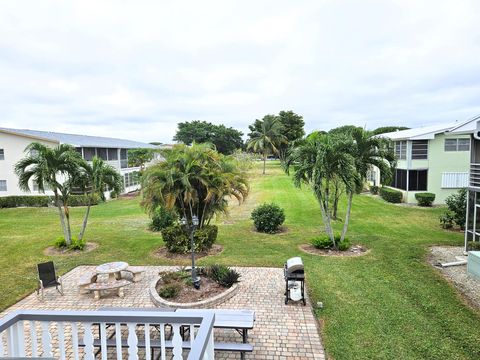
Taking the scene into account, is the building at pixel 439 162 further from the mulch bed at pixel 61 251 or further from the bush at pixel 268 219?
the mulch bed at pixel 61 251

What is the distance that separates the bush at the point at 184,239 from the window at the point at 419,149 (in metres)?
18.9

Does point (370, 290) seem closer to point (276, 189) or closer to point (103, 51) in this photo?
point (103, 51)

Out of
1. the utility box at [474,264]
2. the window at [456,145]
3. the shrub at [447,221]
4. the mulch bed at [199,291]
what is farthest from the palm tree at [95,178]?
the window at [456,145]

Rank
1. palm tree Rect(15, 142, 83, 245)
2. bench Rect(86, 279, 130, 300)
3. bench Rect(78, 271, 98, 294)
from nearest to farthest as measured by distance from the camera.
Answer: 1. bench Rect(86, 279, 130, 300)
2. bench Rect(78, 271, 98, 294)
3. palm tree Rect(15, 142, 83, 245)

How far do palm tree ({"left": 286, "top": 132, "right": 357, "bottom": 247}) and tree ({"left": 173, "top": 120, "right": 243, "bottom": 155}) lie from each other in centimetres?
5882

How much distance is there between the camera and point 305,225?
18.2m

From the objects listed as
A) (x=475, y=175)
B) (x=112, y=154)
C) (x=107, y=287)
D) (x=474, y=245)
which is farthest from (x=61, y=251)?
(x=112, y=154)

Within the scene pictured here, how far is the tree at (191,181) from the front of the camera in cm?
1170

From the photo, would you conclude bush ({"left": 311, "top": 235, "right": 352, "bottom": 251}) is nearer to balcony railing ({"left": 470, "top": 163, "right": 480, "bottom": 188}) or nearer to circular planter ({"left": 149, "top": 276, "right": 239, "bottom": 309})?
circular planter ({"left": 149, "top": 276, "right": 239, "bottom": 309})

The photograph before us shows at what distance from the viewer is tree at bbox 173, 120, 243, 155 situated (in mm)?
71312

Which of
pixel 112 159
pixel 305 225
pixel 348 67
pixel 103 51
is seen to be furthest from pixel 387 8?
pixel 112 159

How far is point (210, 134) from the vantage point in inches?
2874

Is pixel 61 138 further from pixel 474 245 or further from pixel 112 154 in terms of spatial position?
pixel 474 245

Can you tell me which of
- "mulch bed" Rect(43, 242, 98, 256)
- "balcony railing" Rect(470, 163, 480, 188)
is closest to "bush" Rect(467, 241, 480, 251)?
"balcony railing" Rect(470, 163, 480, 188)
